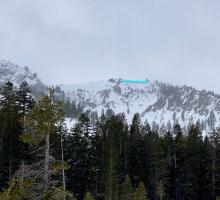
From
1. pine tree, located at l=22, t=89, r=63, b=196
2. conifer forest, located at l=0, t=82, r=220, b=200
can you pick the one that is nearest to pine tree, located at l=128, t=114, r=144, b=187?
conifer forest, located at l=0, t=82, r=220, b=200

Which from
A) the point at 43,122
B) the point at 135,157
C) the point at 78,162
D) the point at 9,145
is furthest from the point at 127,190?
the point at 43,122

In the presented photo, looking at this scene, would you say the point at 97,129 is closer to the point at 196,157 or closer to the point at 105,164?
the point at 105,164

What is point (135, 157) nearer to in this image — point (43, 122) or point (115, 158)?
point (115, 158)

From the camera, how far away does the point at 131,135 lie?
251ft

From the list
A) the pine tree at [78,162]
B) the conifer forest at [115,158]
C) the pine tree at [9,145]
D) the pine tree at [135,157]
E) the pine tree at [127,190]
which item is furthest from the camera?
the pine tree at [135,157]

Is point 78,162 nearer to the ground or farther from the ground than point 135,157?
nearer to the ground

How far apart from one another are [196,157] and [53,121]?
55.1 m

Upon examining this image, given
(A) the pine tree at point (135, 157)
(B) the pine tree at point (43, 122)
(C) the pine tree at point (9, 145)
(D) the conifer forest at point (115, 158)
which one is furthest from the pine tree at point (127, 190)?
(B) the pine tree at point (43, 122)

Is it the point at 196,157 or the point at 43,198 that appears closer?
the point at 43,198

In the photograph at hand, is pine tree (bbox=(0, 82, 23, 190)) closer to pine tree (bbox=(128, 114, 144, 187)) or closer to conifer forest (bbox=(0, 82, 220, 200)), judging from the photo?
conifer forest (bbox=(0, 82, 220, 200))

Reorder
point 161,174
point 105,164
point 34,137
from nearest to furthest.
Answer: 1. point 34,137
2. point 105,164
3. point 161,174

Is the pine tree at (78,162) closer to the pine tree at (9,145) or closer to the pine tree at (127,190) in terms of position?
the pine tree at (9,145)

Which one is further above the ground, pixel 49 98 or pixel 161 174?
pixel 49 98

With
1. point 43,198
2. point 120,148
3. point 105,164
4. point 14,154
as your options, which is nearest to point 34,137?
point 43,198
